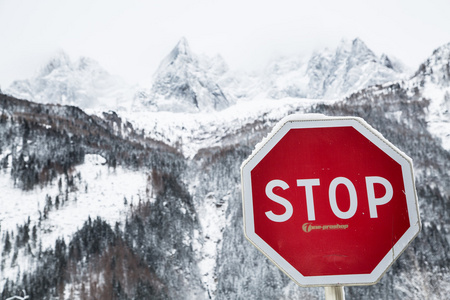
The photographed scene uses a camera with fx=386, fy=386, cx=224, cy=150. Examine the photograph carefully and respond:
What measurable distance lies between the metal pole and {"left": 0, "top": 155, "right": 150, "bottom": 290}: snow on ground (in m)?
87.0

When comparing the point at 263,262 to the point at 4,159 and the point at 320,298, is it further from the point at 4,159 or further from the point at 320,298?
the point at 4,159

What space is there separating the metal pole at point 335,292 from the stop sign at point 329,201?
4 cm

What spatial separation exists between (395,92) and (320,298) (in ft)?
351

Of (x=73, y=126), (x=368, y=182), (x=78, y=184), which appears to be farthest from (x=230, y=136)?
(x=368, y=182)

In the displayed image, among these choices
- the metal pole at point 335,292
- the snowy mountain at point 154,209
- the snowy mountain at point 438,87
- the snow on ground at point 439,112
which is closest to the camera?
the metal pole at point 335,292

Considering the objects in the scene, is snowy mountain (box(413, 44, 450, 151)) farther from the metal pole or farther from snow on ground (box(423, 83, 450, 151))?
the metal pole

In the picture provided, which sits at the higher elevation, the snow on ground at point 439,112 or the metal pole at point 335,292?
the snow on ground at point 439,112

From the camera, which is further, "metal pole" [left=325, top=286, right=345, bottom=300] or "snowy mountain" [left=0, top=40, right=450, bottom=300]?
"snowy mountain" [left=0, top=40, right=450, bottom=300]

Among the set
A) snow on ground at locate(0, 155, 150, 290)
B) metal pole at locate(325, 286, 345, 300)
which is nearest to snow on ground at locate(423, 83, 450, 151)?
snow on ground at locate(0, 155, 150, 290)

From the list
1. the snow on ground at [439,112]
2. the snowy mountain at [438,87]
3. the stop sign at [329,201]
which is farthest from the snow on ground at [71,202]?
the snowy mountain at [438,87]

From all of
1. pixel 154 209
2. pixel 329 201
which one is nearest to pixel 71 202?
pixel 154 209

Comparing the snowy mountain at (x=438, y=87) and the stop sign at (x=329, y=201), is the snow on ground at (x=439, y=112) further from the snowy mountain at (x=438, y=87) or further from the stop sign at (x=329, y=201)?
the stop sign at (x=329, y=201)

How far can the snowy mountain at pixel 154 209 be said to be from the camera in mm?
74938

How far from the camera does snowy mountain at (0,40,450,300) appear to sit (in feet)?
246
